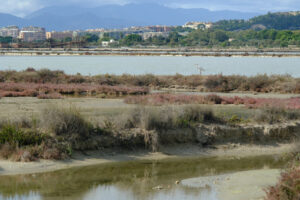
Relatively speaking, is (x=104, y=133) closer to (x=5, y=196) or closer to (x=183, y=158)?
(x=183, y=158)

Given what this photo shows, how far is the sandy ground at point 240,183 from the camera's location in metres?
14.0

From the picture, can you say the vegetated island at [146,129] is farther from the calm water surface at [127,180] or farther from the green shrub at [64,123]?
the calm water surface at [127,180]

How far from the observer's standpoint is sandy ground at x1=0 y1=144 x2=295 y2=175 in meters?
16.3

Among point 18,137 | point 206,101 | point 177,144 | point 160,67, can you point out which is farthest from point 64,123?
point 160,67

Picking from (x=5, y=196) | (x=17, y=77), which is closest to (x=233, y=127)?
(x=5, y=196)

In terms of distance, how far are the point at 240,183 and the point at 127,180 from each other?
349 cm

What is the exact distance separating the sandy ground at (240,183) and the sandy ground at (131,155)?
1.46 m

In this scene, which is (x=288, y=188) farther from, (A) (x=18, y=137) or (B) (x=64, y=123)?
(A) (x=18, y=137)

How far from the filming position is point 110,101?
97.7 ft

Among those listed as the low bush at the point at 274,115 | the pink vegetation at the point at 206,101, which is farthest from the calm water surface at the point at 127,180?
the pink vegetation at the point at 206,101

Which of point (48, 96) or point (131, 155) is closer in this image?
point (131, 155)

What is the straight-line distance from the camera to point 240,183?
15391 millimetres

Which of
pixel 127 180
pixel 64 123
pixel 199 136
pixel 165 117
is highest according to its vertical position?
pixel 64 123

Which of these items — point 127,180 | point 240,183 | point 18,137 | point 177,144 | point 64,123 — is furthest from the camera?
point 177,144
